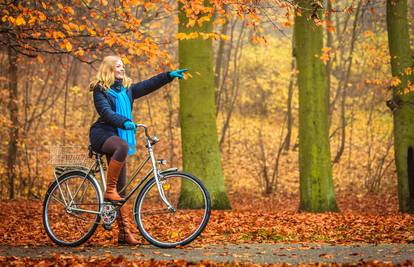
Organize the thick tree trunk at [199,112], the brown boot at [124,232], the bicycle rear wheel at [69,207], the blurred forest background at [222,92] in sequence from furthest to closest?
the thick tree trunk at [199,112] < the blurred forest background at [222,92] < the bicycle rear wheel at [69,207] < the brown boot at [124,232]

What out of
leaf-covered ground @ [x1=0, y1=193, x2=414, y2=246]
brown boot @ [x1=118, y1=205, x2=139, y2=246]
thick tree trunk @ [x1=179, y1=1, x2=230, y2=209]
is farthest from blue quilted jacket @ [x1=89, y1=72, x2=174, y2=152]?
thick tree trunk @ [x1=179, y1=1, x2=230, y2=209]

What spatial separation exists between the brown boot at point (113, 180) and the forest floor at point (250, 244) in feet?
1.79

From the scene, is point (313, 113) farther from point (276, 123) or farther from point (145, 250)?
point (276, 123)

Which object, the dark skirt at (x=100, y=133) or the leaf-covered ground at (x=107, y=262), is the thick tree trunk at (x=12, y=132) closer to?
the dark skirt at (x=100, y=133)

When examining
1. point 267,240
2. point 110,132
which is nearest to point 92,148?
point 110,132

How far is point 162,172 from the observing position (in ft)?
19.5

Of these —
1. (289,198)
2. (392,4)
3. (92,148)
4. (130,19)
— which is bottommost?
(289,198)

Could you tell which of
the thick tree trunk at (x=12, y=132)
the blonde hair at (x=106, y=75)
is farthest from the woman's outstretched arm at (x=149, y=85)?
the thick tree trunk at (x=12, y=132)

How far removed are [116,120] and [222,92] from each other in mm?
16835

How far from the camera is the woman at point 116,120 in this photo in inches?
236

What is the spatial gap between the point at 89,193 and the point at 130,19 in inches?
154

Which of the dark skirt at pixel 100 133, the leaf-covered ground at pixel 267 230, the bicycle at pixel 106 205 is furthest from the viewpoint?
the leaf-covered ground at pixel 267 230

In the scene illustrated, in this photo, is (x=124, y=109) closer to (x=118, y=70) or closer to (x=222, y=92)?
(x=118, y=70)

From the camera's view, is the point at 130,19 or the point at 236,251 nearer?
the point at 236,251
